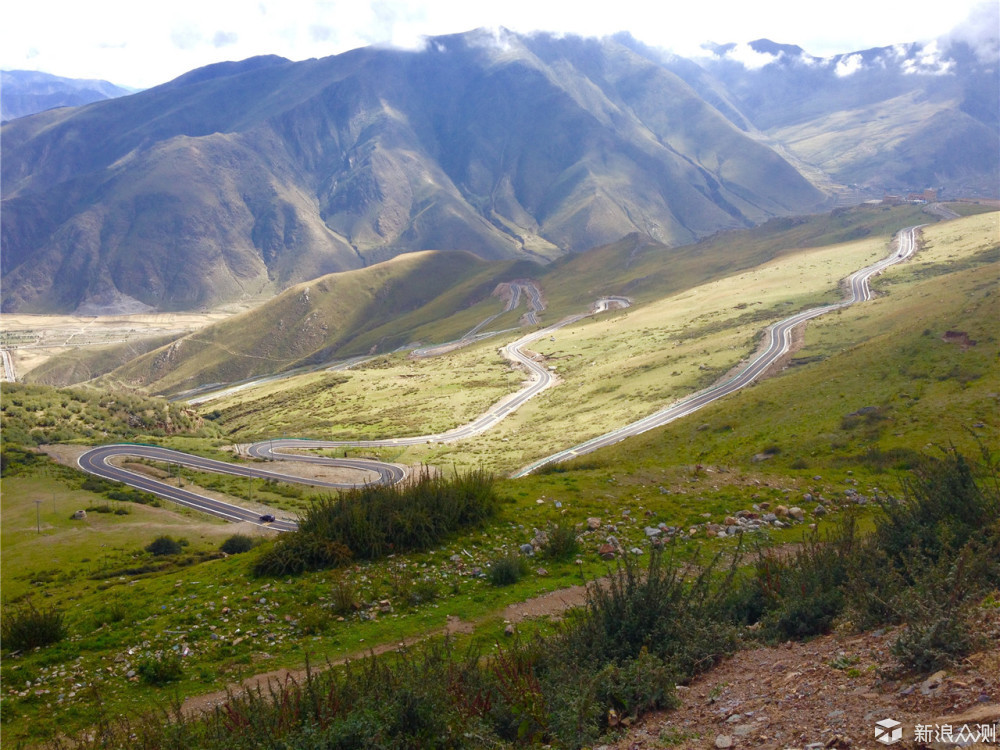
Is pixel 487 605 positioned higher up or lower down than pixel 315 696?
lower down

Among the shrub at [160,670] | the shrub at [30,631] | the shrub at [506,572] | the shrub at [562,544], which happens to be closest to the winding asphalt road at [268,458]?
the shrub at [562,544]

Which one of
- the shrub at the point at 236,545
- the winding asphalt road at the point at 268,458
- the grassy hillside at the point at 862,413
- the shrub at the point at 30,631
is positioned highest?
the shrub at the point at 30,631

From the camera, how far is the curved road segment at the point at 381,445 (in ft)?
170

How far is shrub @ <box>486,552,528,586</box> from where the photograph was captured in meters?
17.3

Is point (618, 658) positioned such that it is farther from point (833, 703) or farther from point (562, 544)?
point (562, 544)

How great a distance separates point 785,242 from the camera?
157750 millimetres

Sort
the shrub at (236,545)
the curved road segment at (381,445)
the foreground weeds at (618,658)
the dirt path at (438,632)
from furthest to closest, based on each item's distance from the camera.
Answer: the curved road segment at (381,445), the shrub at (236,545), the dirt path at (438,632), the foreground weeds at (618,658)

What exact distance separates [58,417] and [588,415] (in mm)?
64659

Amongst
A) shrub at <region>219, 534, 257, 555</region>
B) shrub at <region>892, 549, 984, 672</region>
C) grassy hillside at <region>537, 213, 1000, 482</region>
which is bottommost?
shrub at <region>219, 534, 257, 555</region>

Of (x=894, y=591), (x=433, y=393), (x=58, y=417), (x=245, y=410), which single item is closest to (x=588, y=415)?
(x=433, y=393)

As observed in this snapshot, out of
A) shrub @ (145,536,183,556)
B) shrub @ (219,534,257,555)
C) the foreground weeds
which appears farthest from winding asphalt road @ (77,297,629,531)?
the foreground weeds

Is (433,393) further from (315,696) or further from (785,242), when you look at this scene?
(785,242)

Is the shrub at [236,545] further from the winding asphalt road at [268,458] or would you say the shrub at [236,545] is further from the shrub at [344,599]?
the shrub at [344,599]

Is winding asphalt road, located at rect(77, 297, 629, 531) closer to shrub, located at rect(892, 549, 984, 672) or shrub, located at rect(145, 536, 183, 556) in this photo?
shrub, located at rect(145, 536, 183, 556)
